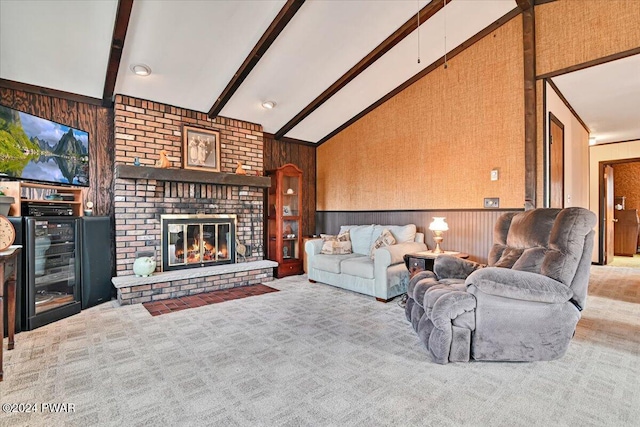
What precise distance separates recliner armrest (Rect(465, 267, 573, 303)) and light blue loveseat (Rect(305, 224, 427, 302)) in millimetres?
1635

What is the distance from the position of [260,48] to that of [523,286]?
3277 millimetres

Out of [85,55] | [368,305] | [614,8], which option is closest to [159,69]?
[85,55]

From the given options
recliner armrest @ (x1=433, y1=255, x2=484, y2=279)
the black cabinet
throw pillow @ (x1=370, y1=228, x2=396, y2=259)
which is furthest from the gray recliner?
the black cabinet

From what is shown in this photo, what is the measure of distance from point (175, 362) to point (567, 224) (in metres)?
3.04

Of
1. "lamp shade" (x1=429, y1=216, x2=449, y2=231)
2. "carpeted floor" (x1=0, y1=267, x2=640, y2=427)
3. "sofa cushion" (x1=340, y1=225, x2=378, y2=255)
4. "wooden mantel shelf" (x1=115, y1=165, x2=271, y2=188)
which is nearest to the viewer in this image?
"carpeted floor" (x1=0, y1=267, x2=640, y2=427)

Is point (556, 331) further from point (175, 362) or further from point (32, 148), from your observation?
point (32, 148)

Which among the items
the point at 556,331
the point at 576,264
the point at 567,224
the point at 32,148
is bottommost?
the point at 556,331

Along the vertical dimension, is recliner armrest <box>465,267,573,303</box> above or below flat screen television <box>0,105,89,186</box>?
below

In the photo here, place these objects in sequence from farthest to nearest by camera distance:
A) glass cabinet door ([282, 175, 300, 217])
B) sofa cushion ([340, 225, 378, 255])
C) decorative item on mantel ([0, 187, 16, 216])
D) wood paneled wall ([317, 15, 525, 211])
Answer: glass cabinet door ([282, 175, 300, 217]), sofa cushion ([340, 225, 378, 255]), wood paneled wall ([317, 15, 525, 211]), decorative item on mantel ([0, 187, 16, 216])

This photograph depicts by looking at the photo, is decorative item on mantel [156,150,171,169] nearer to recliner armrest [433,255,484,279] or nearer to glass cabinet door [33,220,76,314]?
glass cabinet door [33,220,76,314]

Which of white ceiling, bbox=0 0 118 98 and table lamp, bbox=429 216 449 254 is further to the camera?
table lamp, bbox=429 216 449 254

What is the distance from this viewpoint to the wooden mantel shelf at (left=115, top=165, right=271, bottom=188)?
3848 mm

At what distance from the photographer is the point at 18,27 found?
9.21ft

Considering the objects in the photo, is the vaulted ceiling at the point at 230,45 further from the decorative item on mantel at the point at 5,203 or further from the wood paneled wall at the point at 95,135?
the decorative item on mantel at the point at 5,203
